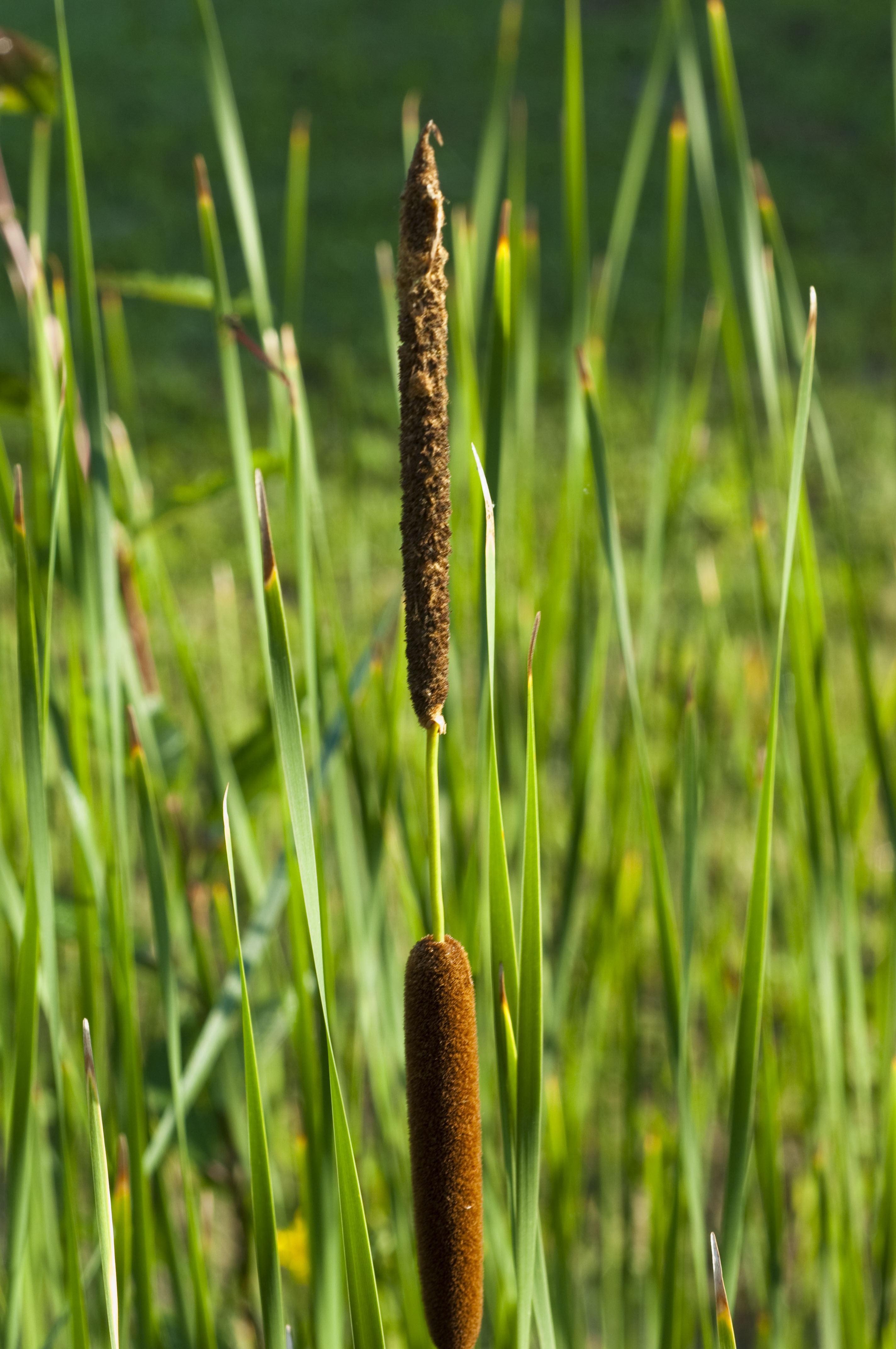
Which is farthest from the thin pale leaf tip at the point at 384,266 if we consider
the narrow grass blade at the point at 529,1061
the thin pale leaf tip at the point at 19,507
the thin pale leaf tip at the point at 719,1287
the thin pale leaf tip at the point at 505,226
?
the thin pale leaf tip at the point at 719,1287

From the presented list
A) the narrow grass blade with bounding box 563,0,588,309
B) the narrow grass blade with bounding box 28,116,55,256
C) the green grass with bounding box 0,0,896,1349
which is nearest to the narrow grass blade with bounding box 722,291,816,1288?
the green grass with bounding box 0,0,896,1349

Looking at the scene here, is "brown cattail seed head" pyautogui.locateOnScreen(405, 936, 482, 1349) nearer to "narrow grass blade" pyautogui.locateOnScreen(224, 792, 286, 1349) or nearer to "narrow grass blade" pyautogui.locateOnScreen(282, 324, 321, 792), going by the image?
"narrow grass blade" pyautogui.locateOnScreen(224, 792, 286, 1349)

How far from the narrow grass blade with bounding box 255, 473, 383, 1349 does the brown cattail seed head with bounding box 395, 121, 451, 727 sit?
0.04m

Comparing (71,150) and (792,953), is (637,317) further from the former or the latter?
(71,150)

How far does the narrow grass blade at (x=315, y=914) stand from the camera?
0.33m

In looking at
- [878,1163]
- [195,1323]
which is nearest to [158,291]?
[195,1323]

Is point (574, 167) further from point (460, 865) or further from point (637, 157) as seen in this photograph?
point (460, 865)

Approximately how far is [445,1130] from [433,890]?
0.08m

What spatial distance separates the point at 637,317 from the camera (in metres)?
3.66

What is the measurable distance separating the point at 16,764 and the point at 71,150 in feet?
1.85

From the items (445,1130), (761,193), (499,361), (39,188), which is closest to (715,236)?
(761,193)

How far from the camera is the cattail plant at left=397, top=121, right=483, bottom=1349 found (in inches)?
11.8

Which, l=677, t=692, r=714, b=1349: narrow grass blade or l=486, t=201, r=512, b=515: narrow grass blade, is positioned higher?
l=486, t=201, r=512, b=515: narrow grass blade

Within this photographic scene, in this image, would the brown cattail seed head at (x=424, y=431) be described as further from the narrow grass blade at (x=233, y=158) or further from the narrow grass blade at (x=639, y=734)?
the narrow grass blade at (x=233, y=158)
